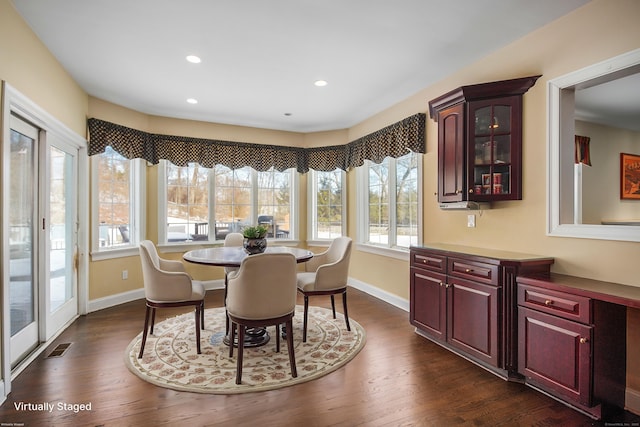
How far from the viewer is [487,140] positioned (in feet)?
9.45

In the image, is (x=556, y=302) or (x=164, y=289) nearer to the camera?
(x=556, y=302)

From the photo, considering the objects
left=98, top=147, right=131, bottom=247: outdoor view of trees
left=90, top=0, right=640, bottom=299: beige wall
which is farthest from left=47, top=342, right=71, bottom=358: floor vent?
left=98, top=147, right=131, bottom=247: outdoor view of trees

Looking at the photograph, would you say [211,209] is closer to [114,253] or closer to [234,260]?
[114,253]

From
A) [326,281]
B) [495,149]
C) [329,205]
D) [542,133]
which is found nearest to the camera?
[542,133]

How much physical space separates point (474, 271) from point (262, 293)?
5.54 feet

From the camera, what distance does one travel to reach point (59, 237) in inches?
136

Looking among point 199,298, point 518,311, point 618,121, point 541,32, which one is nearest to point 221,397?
point 199,298

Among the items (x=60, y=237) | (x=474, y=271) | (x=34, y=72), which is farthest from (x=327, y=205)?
(x=34, y=72)

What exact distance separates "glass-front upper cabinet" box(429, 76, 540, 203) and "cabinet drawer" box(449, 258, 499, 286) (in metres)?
0.58

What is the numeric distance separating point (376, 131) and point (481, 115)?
1976mm

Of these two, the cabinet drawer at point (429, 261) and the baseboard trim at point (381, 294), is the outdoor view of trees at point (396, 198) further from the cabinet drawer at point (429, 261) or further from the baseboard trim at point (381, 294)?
the cabinet drawer at point (429, 261)

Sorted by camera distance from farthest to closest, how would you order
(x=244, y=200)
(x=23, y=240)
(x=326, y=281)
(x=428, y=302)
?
(x=244, y=200)
(x=326, y=281)
(x=428, y=302)
(x=23, y=240)

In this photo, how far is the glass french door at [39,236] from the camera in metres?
2.61

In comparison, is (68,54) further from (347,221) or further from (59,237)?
(347,221)
